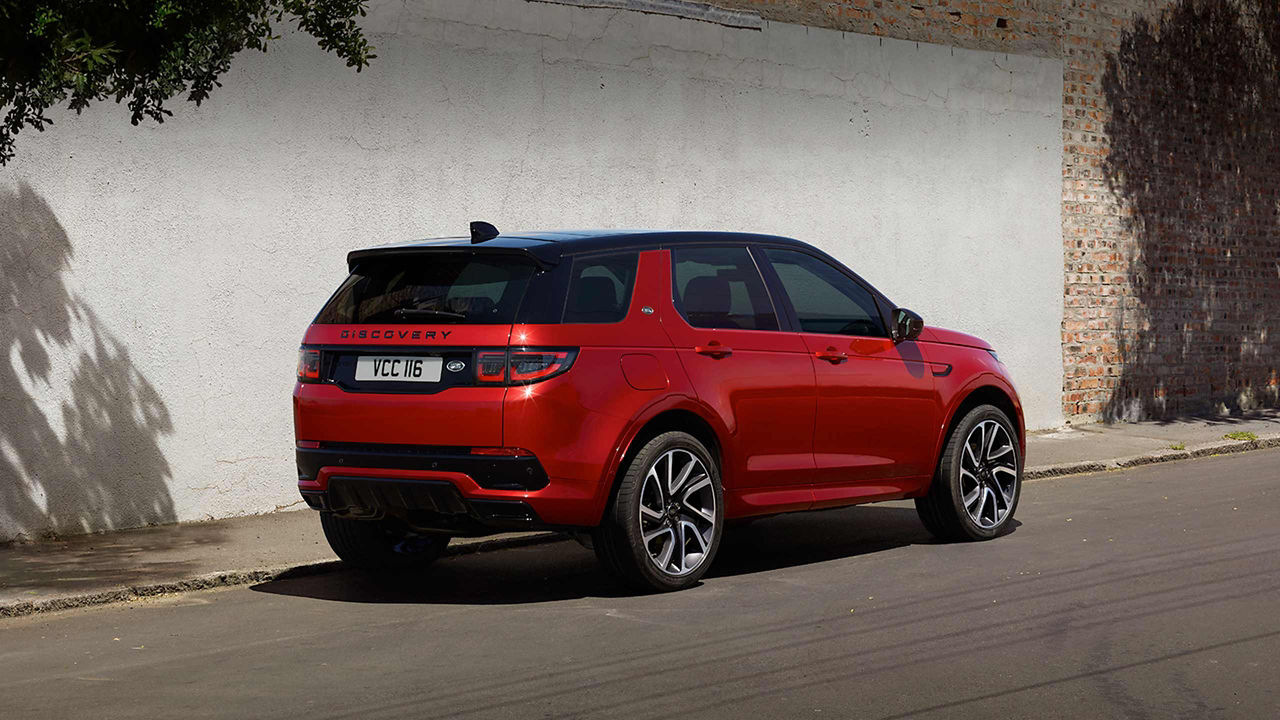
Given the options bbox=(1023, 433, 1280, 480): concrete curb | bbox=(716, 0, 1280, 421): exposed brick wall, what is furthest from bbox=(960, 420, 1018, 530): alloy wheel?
bbox=(716, 0, 1280, 421): exposed brick wall

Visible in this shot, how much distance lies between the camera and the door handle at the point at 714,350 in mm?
7949

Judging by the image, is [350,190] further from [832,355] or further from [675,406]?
[675,406]

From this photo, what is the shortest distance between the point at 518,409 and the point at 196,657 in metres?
1.74

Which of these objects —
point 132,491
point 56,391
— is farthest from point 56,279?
point 132,491

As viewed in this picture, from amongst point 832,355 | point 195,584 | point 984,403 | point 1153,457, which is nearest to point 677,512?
point 832,355

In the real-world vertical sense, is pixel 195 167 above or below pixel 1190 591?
above

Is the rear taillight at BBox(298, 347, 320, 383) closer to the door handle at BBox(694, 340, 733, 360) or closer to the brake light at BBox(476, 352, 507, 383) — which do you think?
the brake light at BBox(476, 352, 507, 383)

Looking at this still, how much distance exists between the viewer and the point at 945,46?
15.2 m

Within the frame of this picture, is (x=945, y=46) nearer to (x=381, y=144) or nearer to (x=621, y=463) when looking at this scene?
(x=381, y=144)

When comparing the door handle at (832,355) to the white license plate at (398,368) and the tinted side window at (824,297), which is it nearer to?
the tinted side window at (824,297)

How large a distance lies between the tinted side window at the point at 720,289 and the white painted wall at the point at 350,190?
3.60 m

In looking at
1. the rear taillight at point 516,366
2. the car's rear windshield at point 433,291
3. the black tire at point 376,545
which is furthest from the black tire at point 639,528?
the black tire at point 376,545

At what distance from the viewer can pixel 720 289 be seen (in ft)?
27.2

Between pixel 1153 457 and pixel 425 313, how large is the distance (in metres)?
8.50
